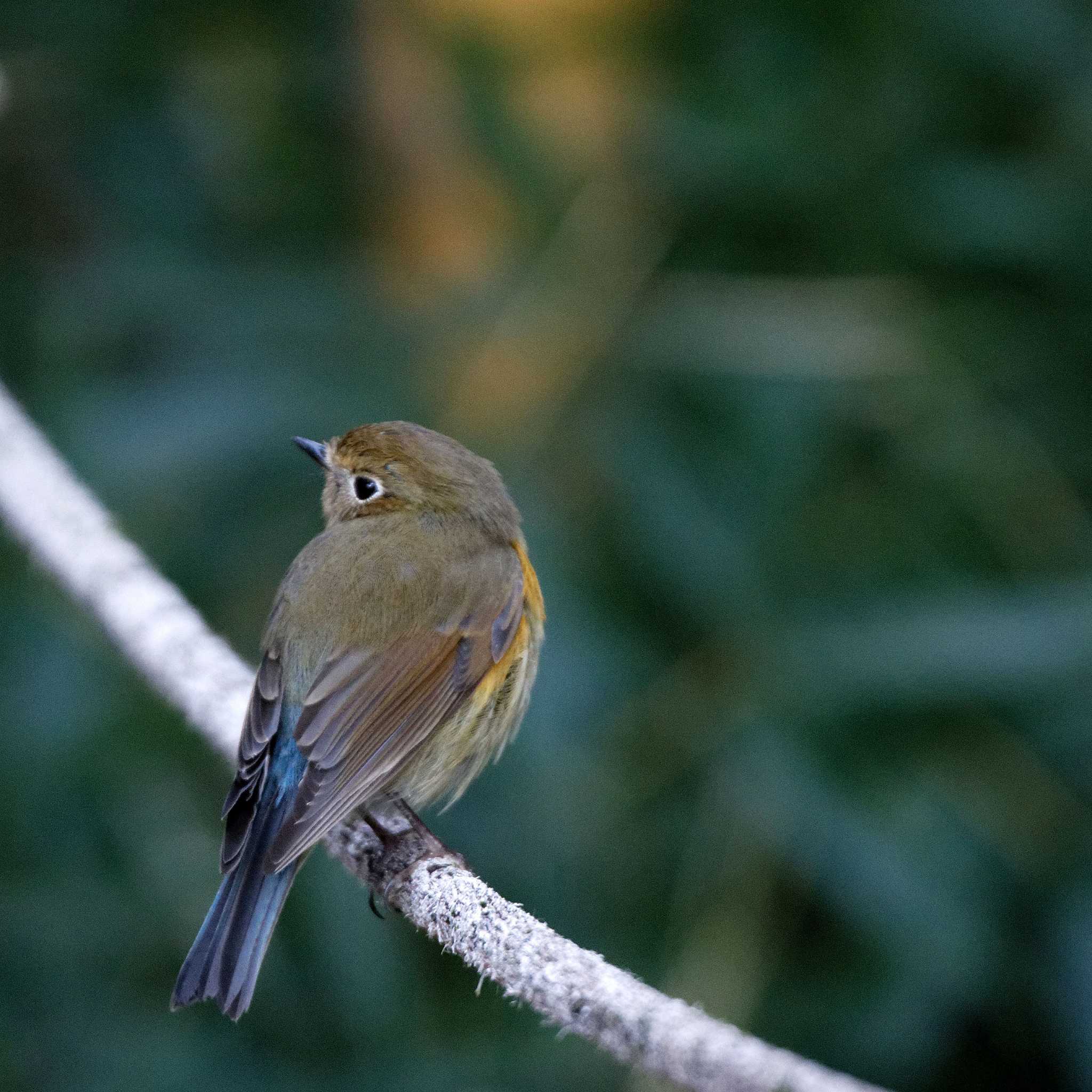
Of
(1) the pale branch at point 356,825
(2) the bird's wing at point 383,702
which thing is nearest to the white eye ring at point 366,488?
(2) the bird's wing at point 383,702

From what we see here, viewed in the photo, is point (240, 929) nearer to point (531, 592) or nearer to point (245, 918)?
point (245, 918)

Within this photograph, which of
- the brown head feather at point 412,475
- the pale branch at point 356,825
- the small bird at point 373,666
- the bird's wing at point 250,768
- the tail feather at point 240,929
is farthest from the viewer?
the brown head feather at point 412,475

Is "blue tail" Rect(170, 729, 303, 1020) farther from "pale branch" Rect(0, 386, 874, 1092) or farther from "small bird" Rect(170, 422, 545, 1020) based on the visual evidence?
"pale branch" Rect(0, 386, 874, 1092)

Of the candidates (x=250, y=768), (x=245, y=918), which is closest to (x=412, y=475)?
(x=250, y=768)

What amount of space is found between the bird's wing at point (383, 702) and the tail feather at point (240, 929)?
0.07 meters

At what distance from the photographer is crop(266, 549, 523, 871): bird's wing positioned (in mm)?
2943

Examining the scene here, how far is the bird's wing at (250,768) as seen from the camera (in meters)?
3.01

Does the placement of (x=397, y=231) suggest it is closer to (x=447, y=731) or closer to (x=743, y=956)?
(x=447, y=731)

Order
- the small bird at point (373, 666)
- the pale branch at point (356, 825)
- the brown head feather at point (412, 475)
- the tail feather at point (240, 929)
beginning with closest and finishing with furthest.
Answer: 1. the pale branch at point (356, 825)
2. the tail feather at point (240, 929)
3. the small bird at point (373, 666)
4. the brown head feather at point (412, 475)

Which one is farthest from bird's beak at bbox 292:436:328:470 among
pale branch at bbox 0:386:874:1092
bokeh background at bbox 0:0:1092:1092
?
pale branch at bbox 0:386:874:1092

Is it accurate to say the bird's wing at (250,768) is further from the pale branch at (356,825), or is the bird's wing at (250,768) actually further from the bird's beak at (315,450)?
the bird's beak at (315,450)

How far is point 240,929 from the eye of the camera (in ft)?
9.31

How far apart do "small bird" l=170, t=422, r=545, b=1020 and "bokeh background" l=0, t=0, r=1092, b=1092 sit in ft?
0.95

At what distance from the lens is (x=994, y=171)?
441cm
